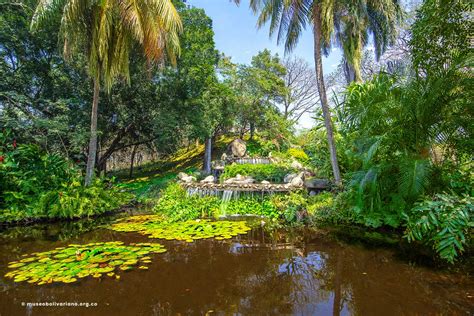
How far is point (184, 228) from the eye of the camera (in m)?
6.37

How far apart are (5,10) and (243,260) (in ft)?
42.2

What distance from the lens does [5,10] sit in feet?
32.9

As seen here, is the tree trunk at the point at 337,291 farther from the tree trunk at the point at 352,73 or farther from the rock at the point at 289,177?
the tree trunk at the point at 352,73

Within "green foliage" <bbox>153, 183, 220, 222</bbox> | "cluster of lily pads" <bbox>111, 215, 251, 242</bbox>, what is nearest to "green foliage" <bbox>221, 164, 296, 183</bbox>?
"green foliage" <bbox>153, 183, 220, 222</bbox>

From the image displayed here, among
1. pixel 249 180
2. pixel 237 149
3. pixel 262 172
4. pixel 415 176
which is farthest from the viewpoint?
pixel 237 149

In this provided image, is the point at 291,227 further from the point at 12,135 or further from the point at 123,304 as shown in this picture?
the point at 12,135

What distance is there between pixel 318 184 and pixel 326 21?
192 inches

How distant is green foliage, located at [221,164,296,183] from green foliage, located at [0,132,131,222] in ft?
16.4

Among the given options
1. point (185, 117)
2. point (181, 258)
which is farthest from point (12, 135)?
point (181, 258)

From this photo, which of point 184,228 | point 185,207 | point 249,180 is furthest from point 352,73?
point 184,228

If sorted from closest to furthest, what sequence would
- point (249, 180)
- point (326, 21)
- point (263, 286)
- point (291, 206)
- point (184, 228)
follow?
1. point (263, 286)
2. point (184, 228)
3. point (291, 206)
4. point (326, 21)
5. point (249, 180)

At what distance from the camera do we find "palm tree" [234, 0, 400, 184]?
7.77m

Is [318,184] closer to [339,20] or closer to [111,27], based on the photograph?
[339,20]

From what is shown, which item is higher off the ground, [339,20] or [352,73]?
[339,20]
